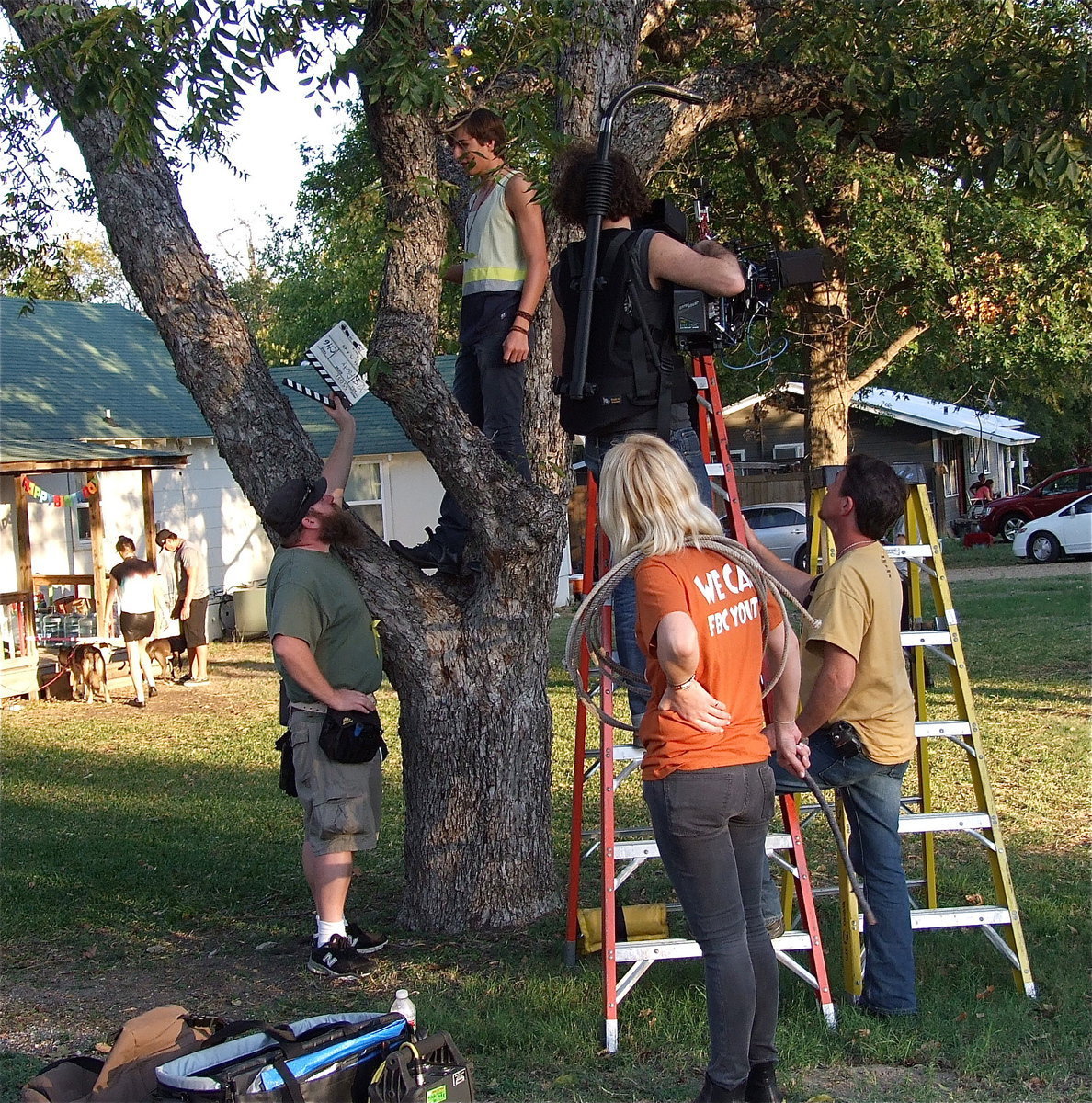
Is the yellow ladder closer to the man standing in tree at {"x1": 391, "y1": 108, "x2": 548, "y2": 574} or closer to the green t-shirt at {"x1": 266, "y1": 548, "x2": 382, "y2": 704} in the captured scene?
the man standing in tree at {"x1": 391, "y1": 108, "x2": 548, "y2": 574}

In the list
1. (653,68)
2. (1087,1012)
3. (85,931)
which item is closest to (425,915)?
(85,931)

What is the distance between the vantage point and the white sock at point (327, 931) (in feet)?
17.8

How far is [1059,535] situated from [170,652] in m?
18.5

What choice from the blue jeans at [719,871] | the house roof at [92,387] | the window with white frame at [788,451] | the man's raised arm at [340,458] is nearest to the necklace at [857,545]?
the blue jeans at [719,871]

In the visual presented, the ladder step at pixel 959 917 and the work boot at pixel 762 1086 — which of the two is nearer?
the work boot at pixel 762 1086

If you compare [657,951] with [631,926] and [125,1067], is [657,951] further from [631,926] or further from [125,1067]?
[125,1067]

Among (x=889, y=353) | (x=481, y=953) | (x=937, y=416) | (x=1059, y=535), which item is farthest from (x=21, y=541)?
(x=937, y=416)

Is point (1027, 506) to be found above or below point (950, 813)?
above

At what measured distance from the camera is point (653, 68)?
877 cm

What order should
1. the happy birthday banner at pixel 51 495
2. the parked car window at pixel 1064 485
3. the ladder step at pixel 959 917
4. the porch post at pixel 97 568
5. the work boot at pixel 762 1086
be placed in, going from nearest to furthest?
the work boot at pixel 762 1086
the ladder step at pixel 959 917
the porch post at pixel 97 568
the happy birthday banner at pixel 51 495
the parked car window at pixel 1064 485

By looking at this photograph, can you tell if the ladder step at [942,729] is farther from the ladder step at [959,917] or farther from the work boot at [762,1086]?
the work boot at [762,1086]

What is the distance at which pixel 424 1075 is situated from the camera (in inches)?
141

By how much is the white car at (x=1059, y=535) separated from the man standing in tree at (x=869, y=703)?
2398 cm

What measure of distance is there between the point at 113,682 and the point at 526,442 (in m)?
12.1
